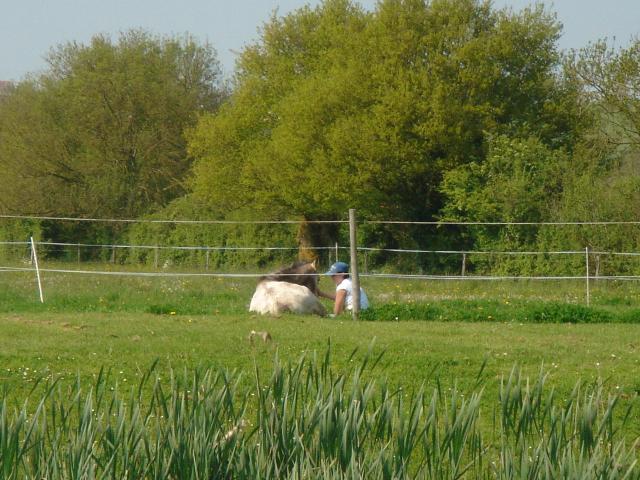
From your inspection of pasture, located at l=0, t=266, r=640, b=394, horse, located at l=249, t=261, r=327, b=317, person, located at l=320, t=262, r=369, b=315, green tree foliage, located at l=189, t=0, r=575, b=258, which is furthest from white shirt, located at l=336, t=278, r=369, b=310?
green tree foliage, located at l=189, t=0, r=575, b=258

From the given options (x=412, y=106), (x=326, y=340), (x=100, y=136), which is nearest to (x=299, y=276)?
(x=326, y=340)

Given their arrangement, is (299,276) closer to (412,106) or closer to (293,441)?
(293,441)

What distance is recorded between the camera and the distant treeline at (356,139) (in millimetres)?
26781

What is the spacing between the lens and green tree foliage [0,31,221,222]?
44.2 m

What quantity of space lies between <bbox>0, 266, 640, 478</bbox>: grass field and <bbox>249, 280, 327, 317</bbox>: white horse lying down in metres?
0.35

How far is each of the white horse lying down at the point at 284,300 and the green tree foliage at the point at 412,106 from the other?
17.1 meters

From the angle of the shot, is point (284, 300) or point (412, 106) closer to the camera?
point (284, 300)

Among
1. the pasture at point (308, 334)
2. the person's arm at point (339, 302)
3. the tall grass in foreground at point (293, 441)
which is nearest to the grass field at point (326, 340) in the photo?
the pasture at point (308, 334)

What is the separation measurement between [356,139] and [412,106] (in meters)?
2.08

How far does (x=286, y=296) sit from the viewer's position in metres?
13.6

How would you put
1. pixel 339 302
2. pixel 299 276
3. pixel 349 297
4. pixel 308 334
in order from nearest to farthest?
pixel 308 334
pixel 339 302
pixel 349 297
pixel 299 276

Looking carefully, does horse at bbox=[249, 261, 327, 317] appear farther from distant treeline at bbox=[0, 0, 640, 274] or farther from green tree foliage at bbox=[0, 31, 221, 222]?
green tree foliage at bbox=[0, 31, 221, 222]

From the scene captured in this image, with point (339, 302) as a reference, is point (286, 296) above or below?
above

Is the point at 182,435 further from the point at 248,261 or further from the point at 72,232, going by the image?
the point at 72,232
